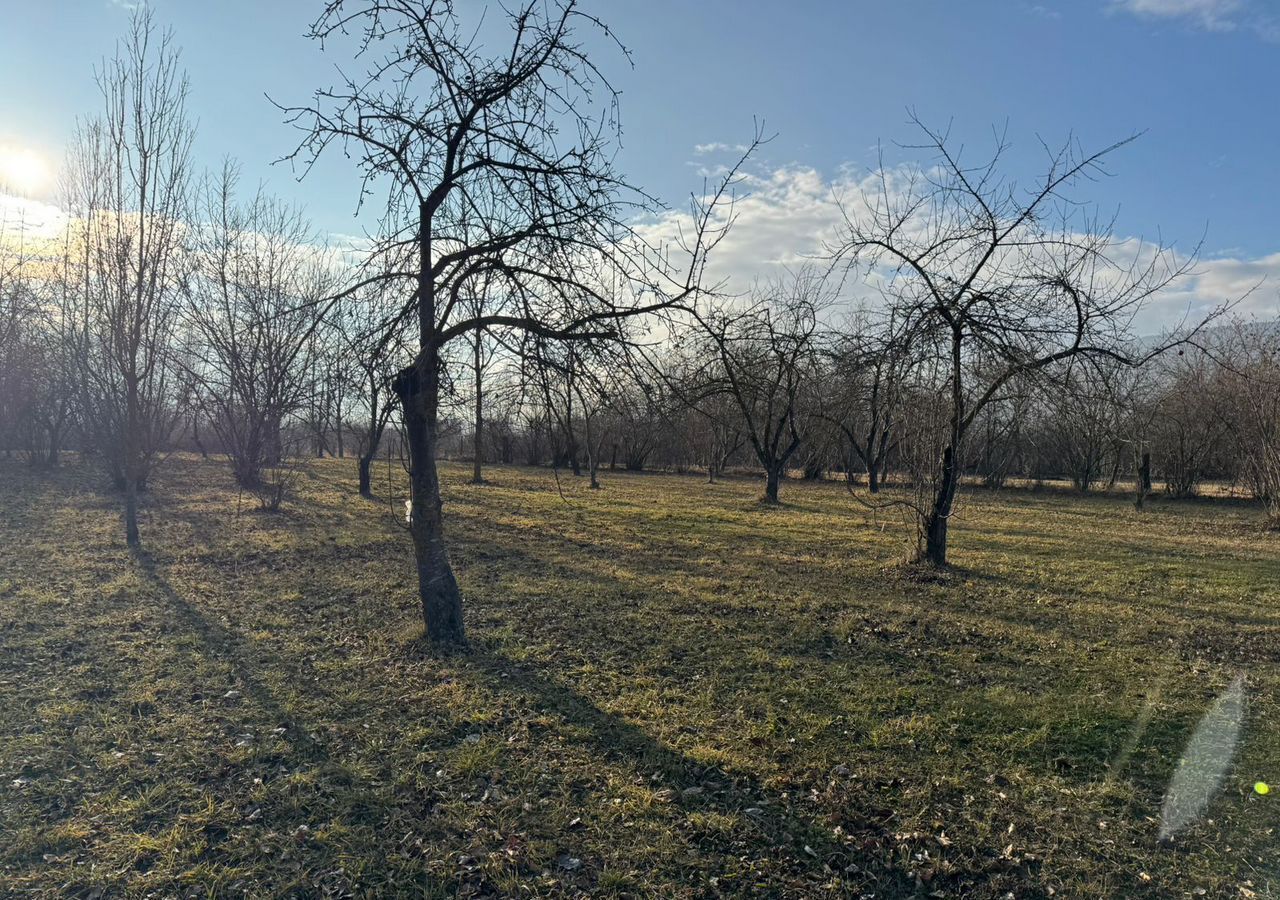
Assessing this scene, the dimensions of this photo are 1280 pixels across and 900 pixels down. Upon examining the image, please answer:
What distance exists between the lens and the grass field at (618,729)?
2.90m

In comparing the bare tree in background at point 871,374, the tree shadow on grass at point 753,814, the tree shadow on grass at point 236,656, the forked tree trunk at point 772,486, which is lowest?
the tree shadow on grass at point 753,814

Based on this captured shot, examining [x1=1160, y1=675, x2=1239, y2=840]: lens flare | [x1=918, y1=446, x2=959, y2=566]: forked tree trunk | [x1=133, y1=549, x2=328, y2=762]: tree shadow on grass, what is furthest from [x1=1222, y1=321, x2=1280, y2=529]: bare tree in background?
[x1=133, y1=549, x2=328, y2=762]: tree shadow on grass

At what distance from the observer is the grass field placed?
9.51ft

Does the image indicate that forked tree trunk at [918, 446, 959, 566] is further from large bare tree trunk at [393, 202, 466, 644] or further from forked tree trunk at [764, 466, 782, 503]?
forked tree trunk at [764, 466, 782, 503]

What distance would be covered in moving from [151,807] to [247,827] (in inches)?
22.5

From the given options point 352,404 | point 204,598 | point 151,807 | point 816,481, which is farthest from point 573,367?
point 816,481

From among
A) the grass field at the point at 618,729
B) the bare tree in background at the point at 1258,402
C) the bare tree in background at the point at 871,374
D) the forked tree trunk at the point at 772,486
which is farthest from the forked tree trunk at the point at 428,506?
the bare tree in background at the point at 1258,402

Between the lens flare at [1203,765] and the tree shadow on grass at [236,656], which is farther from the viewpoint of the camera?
the tree shadow on grass at [236,656]

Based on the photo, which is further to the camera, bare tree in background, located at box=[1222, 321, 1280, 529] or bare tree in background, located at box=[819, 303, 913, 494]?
bare tree in background, located at box=[1222, 321, 1280, 529]

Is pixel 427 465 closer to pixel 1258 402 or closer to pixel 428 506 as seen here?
pixel 428 506

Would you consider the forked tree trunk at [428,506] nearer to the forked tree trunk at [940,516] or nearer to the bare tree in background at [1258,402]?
the forked tree trunk at [940,516]

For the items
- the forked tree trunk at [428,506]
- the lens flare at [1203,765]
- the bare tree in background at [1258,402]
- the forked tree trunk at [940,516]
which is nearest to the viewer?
the lens flare at [1203,765]

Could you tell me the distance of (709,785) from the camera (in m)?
3.54

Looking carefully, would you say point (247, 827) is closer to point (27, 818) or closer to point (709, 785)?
point (27, 818)
